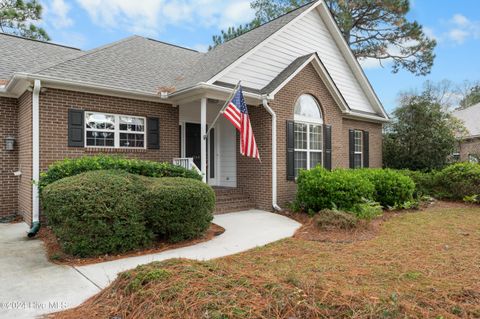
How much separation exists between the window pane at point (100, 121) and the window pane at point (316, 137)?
624 cm

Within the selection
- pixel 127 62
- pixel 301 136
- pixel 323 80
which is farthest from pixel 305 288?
pixel 127 62

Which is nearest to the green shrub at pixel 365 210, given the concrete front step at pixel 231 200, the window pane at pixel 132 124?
the concrete front step at pixel 231 200

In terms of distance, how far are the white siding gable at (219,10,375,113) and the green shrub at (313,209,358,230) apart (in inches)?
191

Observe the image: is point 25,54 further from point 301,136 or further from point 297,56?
point 301,136

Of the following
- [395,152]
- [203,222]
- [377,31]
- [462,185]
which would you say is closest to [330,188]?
[203,222]

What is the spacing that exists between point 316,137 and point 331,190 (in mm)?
3184

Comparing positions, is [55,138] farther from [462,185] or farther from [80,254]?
[462,185]

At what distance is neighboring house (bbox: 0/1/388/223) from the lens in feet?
25.2

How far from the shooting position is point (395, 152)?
15.2 m

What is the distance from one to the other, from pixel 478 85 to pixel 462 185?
3601 cm

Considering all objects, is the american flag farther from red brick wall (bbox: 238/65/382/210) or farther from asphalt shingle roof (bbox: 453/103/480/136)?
asphalt shingle roof (bbox: 453/103/480/136)

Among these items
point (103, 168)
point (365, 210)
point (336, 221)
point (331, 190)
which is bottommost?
point (336, 221)

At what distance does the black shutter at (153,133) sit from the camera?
9008mm

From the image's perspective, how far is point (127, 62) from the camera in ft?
33.4
